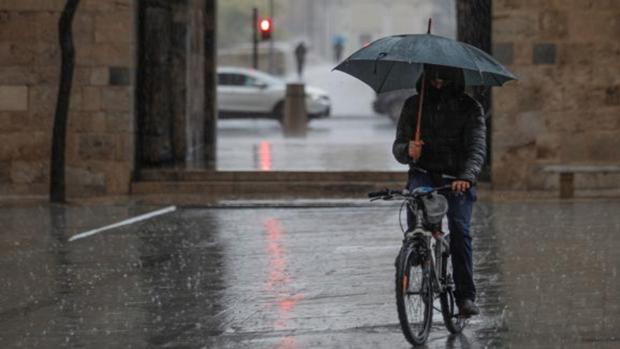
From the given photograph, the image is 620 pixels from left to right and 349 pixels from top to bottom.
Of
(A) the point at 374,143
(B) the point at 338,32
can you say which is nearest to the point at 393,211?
(A) the point at 374,143

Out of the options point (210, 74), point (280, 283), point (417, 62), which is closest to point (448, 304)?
point (417, 62)

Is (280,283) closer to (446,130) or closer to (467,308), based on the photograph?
(467,308)

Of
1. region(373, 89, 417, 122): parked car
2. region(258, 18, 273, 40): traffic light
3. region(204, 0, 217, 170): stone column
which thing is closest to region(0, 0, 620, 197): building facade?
region(204, 0, 217, 170): stone column

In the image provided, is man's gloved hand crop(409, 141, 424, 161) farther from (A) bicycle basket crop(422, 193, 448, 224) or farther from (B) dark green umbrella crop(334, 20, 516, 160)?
(A) bicycle basket crop(422, 193, 448, 224)

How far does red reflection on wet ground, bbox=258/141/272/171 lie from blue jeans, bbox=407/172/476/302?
39.1 feet

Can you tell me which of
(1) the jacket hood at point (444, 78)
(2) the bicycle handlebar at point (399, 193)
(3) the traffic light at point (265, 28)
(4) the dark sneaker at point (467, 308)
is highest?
(3) the traffic light at point (265, 28)

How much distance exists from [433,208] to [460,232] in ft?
1.60

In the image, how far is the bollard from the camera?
120 feet

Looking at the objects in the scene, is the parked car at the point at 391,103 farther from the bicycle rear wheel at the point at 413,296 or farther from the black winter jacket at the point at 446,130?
the bicycle rear wheel at the point at 413,296

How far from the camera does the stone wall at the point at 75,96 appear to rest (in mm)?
20125

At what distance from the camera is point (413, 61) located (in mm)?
8789

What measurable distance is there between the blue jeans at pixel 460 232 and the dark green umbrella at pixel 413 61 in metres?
0.64

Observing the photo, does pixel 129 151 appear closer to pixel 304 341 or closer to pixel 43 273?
pixel 43 273

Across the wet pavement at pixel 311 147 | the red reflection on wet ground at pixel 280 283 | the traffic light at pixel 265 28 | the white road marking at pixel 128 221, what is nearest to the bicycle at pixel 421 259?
the red reflection on wet ground at pixel 280 283
